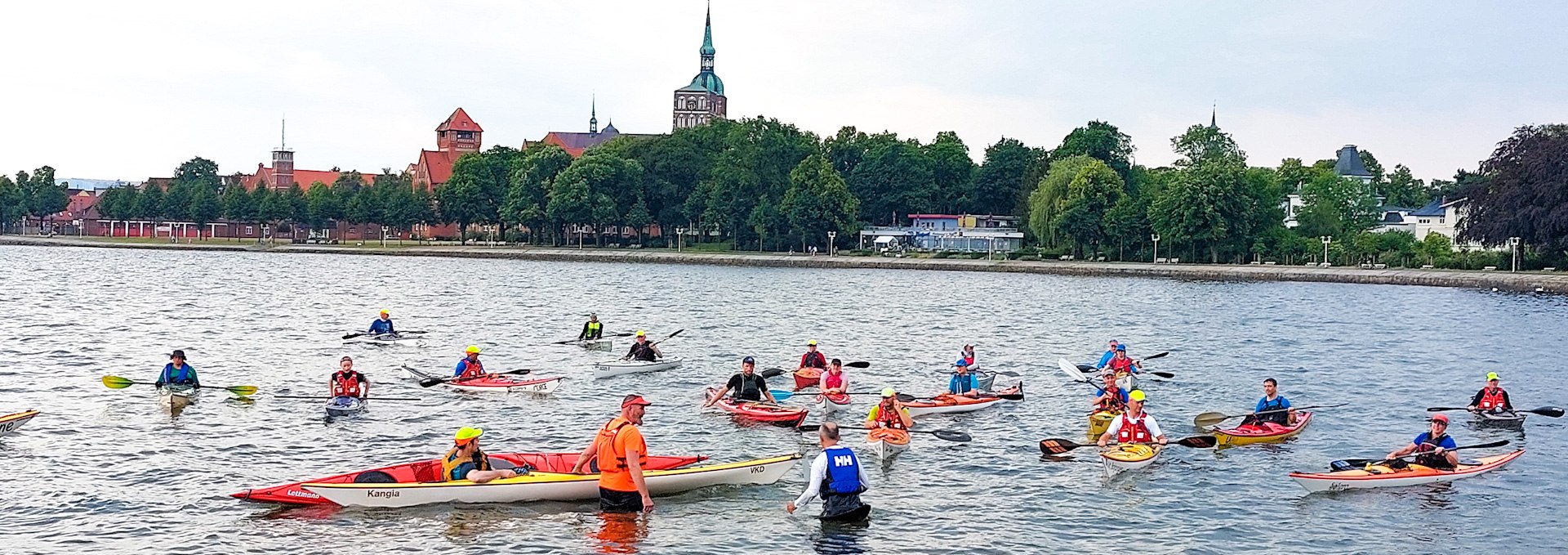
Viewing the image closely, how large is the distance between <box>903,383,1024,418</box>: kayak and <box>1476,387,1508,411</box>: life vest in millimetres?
11438

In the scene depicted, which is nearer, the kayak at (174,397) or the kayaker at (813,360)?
the kayak at (174,397)

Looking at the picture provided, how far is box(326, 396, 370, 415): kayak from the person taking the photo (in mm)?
30078

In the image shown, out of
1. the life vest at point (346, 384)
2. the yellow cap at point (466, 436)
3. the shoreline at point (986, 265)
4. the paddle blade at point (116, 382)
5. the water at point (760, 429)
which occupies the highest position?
the shoreline at point (986, 265)

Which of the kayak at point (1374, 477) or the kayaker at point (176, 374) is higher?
the kayaker at point (176, 374)

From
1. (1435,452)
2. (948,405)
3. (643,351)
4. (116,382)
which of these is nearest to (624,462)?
(948,405)

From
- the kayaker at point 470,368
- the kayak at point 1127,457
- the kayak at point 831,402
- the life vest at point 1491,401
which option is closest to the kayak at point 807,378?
the kayak at point 831,402

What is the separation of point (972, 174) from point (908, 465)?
484ft

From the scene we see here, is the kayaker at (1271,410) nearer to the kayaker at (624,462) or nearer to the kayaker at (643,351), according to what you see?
the kayaker at (624,462)

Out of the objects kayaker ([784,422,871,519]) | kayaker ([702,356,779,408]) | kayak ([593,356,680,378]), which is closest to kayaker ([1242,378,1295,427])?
kayaker ([702,356,779,408])

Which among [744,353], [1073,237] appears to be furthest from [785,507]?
[1073,237]

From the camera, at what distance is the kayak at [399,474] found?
20.8 meters

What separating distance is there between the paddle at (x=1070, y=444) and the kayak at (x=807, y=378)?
10.2 m

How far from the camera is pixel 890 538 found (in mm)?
20016

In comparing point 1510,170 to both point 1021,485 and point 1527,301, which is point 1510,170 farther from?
point 1021,485
